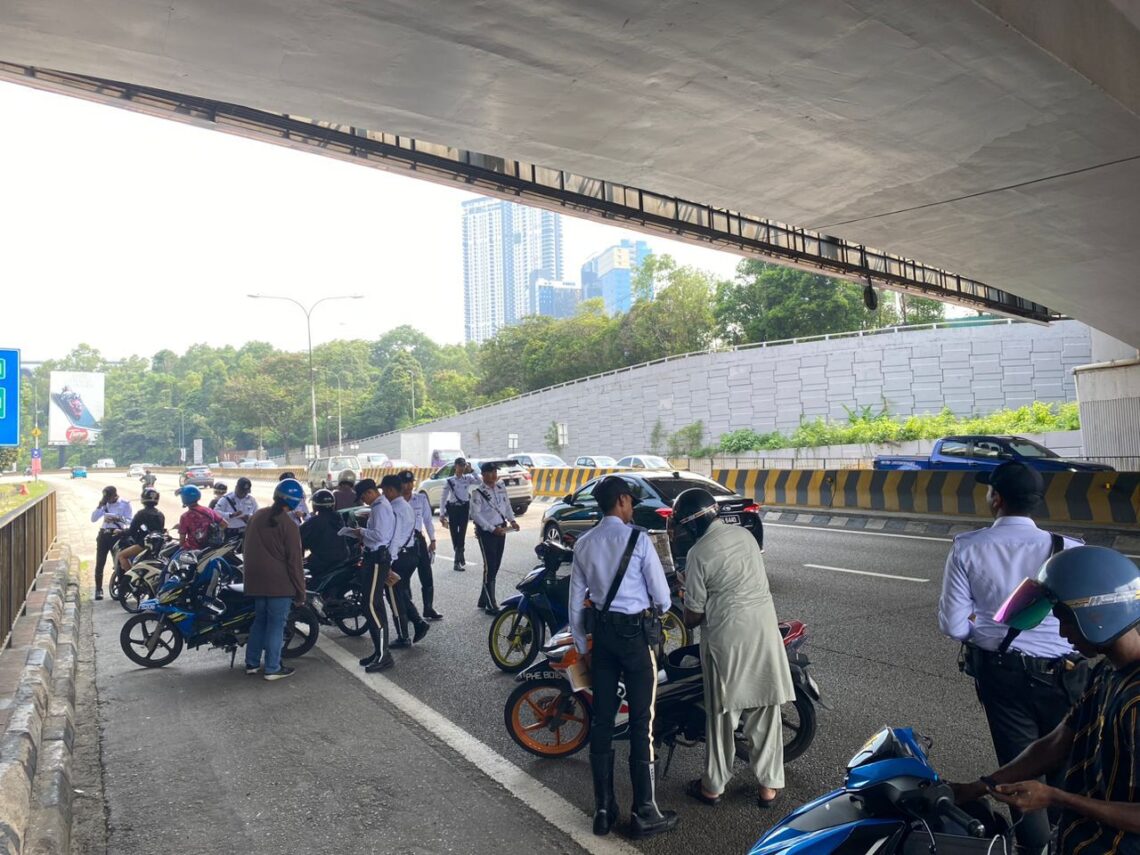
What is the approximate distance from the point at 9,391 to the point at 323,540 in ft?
10.6

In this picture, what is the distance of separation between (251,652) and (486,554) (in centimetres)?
315

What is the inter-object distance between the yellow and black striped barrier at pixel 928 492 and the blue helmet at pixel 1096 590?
1111cm

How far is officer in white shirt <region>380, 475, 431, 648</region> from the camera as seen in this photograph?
878 cm

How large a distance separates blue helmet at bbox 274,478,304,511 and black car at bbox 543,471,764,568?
12.5 ft

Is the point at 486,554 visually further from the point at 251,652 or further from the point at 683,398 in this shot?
the point at 683,398

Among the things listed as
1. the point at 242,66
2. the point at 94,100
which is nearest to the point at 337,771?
the point at 242,66

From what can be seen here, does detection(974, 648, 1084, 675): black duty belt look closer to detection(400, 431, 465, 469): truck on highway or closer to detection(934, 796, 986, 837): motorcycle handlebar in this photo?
detection(934, 796, 986, 837): motorcycle handlebar

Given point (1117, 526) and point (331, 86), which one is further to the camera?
point (1117, 526)

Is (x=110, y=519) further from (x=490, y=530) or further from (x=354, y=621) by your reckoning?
(x=490, y=530)

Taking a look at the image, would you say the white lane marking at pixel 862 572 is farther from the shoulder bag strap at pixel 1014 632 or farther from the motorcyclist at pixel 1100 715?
the motorcyclist at pixel 1100 715

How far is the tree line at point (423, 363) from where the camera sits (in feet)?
198

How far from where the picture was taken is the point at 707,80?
10.9 meters

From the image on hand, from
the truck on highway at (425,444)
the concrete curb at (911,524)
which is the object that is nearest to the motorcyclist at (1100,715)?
the concrete curb at (911,524)

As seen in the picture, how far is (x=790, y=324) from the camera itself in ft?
192
